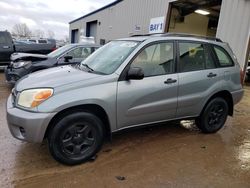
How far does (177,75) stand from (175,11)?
10943mm

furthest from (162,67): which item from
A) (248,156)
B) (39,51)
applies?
(39,51)

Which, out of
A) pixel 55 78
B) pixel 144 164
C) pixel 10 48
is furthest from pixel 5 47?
pixel 144 164

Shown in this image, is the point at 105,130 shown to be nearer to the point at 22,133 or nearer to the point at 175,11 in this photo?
the point at 22,133

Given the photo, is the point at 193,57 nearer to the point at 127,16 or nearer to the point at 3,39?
the point at 3,39

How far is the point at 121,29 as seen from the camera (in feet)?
60.3

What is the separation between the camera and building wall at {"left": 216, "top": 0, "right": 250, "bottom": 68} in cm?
891

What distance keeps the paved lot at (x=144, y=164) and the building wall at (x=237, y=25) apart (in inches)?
205

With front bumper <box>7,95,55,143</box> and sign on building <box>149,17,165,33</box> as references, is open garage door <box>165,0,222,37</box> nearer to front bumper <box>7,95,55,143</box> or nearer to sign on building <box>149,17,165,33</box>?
sign on building <box>149,17,165,33</box>

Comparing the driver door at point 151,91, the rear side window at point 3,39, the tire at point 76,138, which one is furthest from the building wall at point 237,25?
the rear side window at point 3,39

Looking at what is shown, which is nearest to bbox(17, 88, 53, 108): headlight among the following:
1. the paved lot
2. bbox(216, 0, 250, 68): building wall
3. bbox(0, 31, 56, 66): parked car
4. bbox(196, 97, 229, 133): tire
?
the paved lot

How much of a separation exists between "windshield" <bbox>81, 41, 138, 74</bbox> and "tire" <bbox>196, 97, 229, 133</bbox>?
191cm

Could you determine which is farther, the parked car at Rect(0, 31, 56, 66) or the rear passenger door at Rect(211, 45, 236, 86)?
the parked car at Rect(0, 31, 56, 66)

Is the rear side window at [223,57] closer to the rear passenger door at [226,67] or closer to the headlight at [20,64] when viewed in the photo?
the rear passenger door at [226,67]

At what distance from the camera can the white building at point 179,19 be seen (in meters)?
9.14
